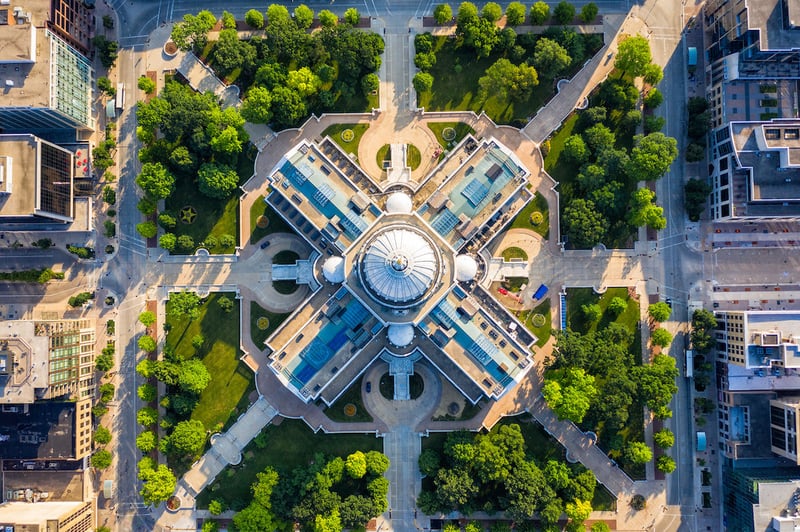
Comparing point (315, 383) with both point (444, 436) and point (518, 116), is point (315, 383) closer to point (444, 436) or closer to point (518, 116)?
point (444, 436)

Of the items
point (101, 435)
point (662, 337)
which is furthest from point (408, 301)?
point (101, 435)

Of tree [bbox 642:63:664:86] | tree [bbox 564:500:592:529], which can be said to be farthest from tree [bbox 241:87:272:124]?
tree [bbox 564:500:592:529]

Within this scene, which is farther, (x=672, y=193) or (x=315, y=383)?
(x=672, y=193)

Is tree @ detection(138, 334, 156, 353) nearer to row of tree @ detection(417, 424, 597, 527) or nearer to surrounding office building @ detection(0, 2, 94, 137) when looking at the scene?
surrounding office building @ detection(0, 2, 94, 137)

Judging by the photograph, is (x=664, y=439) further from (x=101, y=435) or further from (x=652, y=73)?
(x=101, y=435)

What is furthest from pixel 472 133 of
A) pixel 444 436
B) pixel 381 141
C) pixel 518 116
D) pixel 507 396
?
pixel 444 436
